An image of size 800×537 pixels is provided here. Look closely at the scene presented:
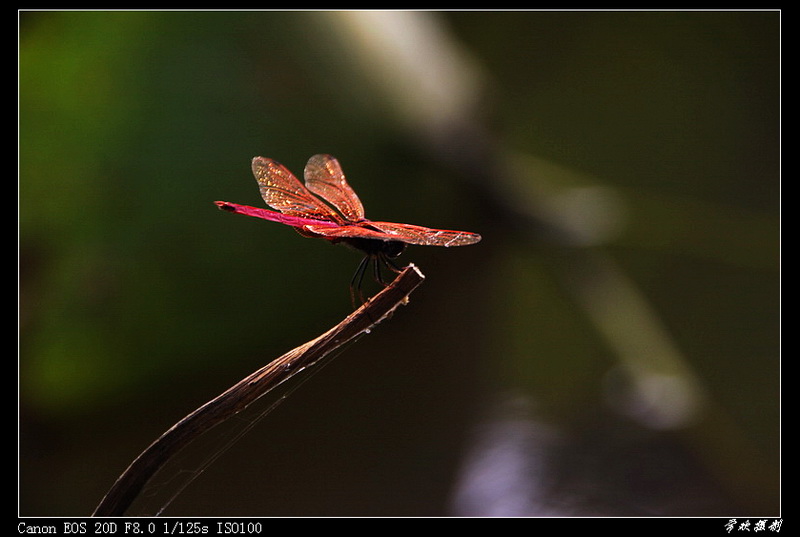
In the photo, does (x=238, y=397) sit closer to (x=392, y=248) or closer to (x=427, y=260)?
(x=392, y=248)

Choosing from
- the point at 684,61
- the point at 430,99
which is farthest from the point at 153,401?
the point at 684,61

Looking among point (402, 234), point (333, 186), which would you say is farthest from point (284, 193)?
point (402, 234)

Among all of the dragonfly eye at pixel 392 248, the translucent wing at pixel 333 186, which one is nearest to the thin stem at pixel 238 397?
the dragonfly eye at pixel 392 248

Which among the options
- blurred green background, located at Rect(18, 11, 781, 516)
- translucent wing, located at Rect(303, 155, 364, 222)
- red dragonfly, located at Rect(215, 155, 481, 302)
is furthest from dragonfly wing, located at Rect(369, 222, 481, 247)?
blurred green background, located at Rect(18, 11, 781, 516)

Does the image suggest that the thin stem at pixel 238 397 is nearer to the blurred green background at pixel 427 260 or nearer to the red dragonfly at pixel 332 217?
the red dragonfly at pixel 332 217

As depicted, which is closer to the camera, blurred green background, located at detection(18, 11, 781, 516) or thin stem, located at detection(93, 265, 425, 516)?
thin stem, located at detection(93, 265, 425, 516)

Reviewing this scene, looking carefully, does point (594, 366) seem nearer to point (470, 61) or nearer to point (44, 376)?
point (470, 61)

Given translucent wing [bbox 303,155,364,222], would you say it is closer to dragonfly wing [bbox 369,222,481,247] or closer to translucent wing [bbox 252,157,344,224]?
translucent wing [bbox 252,157,344,224]
